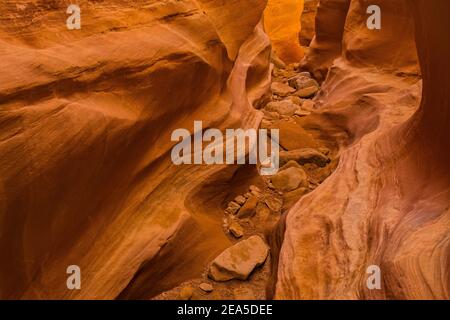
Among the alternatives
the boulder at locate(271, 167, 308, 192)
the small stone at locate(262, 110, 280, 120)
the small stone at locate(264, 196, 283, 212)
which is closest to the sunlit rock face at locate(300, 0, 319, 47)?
the small stone at locate(262, 110, 280, 120)

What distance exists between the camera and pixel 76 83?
2.47m

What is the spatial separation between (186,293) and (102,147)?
3.78 feet

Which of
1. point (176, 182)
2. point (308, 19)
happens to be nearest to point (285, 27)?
point (308, 19)

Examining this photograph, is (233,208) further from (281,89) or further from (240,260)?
(281,89)

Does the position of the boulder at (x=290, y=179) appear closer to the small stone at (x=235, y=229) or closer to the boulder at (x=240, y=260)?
the small stone at (x=235, y=229)

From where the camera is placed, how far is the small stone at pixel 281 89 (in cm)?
Answer: 677

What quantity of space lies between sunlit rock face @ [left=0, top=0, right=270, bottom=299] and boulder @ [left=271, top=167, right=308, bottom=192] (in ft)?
2.62

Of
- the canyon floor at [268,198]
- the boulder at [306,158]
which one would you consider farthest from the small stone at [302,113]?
the boulder at [306,158]

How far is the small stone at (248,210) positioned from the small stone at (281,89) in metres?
3.40

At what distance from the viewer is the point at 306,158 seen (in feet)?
14.5

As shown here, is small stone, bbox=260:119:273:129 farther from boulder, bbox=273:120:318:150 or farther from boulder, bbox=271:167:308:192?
boulder, bbox=271:167:308:192

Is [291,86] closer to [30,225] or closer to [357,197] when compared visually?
[357,197]

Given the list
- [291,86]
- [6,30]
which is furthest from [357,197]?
[291,86]
